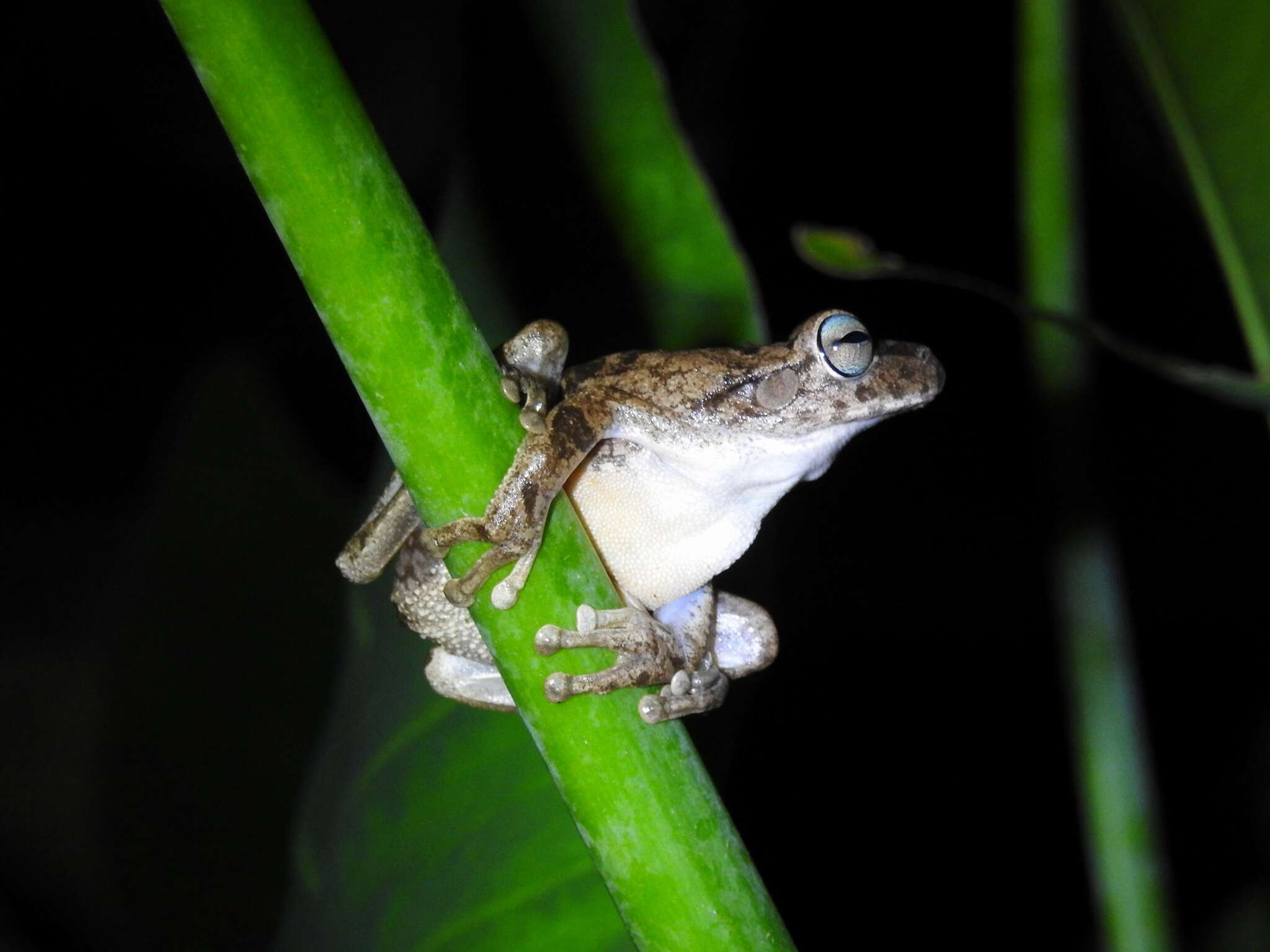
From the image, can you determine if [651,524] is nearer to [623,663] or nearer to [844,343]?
[844,343]

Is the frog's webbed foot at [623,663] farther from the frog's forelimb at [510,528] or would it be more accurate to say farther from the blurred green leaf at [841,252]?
the blurred green leaf at [841,252]

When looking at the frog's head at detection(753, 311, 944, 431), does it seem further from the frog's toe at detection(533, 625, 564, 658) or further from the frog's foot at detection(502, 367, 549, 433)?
the frog's toe at detection(533, 625, 564, 658)

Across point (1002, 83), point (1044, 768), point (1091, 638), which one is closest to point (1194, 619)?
point (1044, 768)

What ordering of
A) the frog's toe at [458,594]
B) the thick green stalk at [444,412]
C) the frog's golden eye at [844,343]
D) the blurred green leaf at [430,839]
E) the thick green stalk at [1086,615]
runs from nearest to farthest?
the thick green stalk at [444,412]
the frog's toe at [458,594]
the blurred green leaf at [430,839]
the frog's golden eye at [844,343]
the thick green stalk at [1086,615]

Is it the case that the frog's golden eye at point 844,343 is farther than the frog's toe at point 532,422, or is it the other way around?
the frog's golden eye at point 844,343

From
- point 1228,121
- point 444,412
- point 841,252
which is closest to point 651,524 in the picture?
point 841,252

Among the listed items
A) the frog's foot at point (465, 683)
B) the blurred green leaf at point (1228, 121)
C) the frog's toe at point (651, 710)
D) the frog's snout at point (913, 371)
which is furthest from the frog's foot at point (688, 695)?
the blurred green leaf at point (1228, 121)
